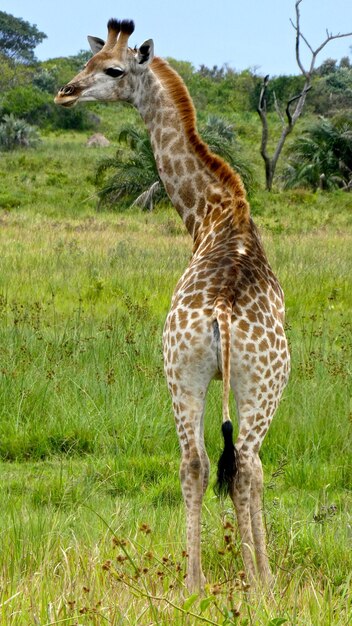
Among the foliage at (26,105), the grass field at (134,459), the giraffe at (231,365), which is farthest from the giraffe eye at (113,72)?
the foliage at (26,105)

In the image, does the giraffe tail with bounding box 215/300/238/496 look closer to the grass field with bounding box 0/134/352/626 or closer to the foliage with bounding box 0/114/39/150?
the grass field with bounding box 0/134/352/626

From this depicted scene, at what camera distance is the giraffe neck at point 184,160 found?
5602mm

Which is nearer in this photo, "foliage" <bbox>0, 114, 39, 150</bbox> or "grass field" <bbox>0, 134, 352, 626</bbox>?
"grass field" <bbox>0, 134, 352, 626</bbox>

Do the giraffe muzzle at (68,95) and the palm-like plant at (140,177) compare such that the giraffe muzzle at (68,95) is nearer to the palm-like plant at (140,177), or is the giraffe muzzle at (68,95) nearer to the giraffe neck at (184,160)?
the giraffe neck at (184,160)

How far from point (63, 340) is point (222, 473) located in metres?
4.21

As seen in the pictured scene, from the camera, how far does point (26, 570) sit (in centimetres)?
402

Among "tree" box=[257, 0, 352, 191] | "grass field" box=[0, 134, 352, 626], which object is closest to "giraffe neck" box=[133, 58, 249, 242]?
"grass field" box=[0, 134, 352, 626]

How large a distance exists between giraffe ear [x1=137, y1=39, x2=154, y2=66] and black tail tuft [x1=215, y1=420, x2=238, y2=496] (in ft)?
10.4

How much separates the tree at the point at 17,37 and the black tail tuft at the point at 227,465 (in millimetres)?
83722

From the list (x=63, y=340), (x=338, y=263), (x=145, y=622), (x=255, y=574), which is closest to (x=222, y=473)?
(x=255, y=574)

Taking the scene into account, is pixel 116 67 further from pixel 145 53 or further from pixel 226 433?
pixel 226 433

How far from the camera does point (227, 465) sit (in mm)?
3996

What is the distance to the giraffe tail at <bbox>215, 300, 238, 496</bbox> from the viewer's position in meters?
3.95

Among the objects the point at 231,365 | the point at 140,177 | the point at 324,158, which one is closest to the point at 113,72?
the point at 231,365
